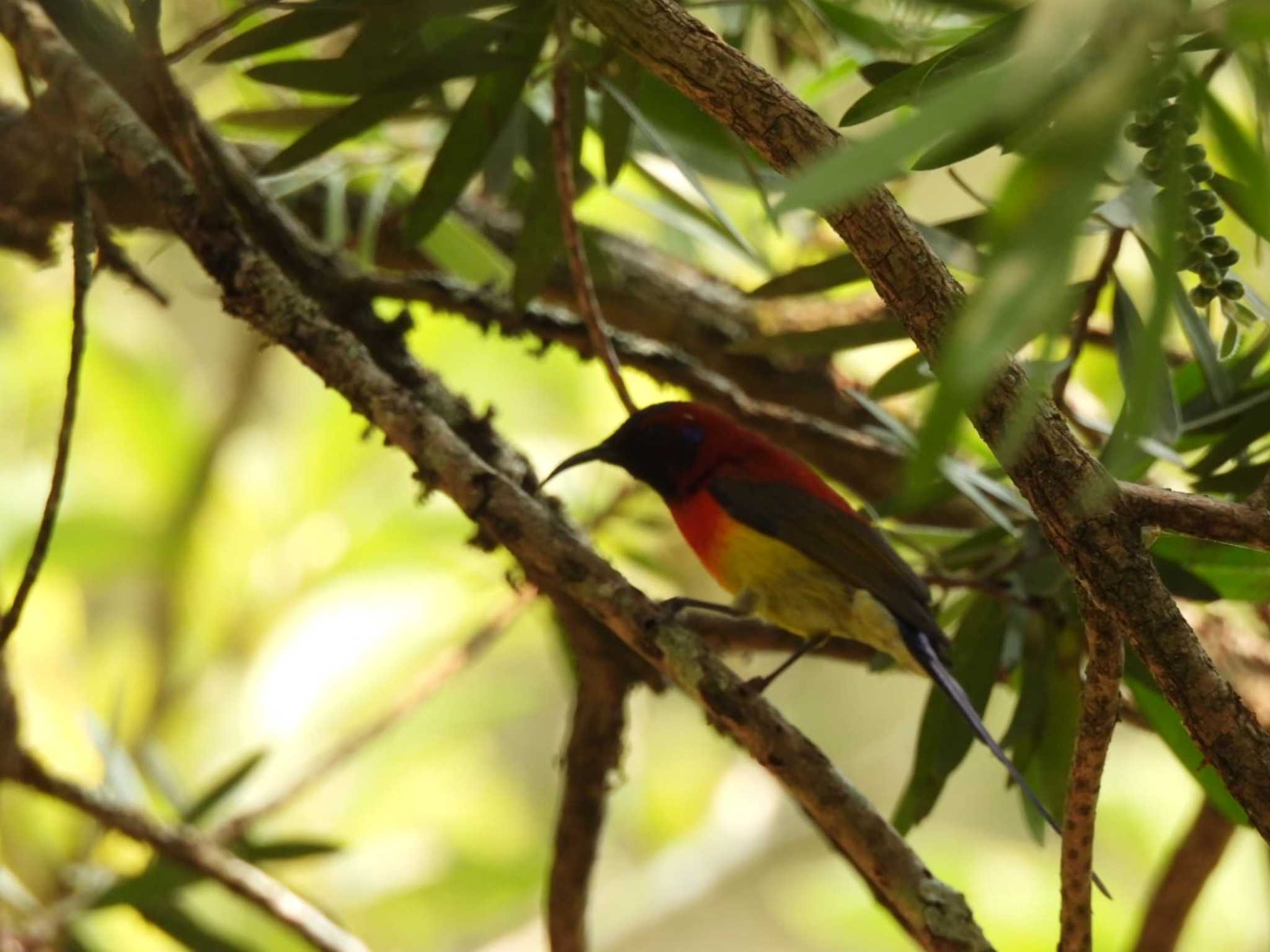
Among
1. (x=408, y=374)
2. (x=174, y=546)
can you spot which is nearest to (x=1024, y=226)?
(x=408, y=374)

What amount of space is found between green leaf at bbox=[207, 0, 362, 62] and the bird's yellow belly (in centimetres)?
123

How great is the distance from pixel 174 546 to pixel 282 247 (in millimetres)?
2449

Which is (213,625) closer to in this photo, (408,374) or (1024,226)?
(408,374)

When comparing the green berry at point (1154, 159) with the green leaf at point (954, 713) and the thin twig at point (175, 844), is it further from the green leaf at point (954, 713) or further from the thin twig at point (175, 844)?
the thin twig at point (175, 844)

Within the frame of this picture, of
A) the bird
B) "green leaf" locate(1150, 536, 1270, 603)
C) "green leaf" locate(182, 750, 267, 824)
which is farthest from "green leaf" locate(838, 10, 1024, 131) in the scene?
"green leaf" locate(182, 750, 267, 824)

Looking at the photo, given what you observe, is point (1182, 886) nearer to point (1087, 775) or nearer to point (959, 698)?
point (959, 698)

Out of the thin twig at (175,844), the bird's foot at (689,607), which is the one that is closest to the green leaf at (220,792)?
the thin twig at (175,844)

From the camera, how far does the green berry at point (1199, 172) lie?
1485 millimetres

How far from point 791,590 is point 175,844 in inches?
49.7

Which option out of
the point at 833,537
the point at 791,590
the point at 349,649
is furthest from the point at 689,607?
the point at 349,649

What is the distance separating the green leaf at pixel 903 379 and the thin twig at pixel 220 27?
107cm

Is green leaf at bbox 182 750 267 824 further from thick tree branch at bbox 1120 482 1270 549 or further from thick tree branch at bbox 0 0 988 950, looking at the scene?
thick tree branch at bbox 1120 482 1270 549

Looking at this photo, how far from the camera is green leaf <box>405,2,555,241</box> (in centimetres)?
186

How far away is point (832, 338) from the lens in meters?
2.07
